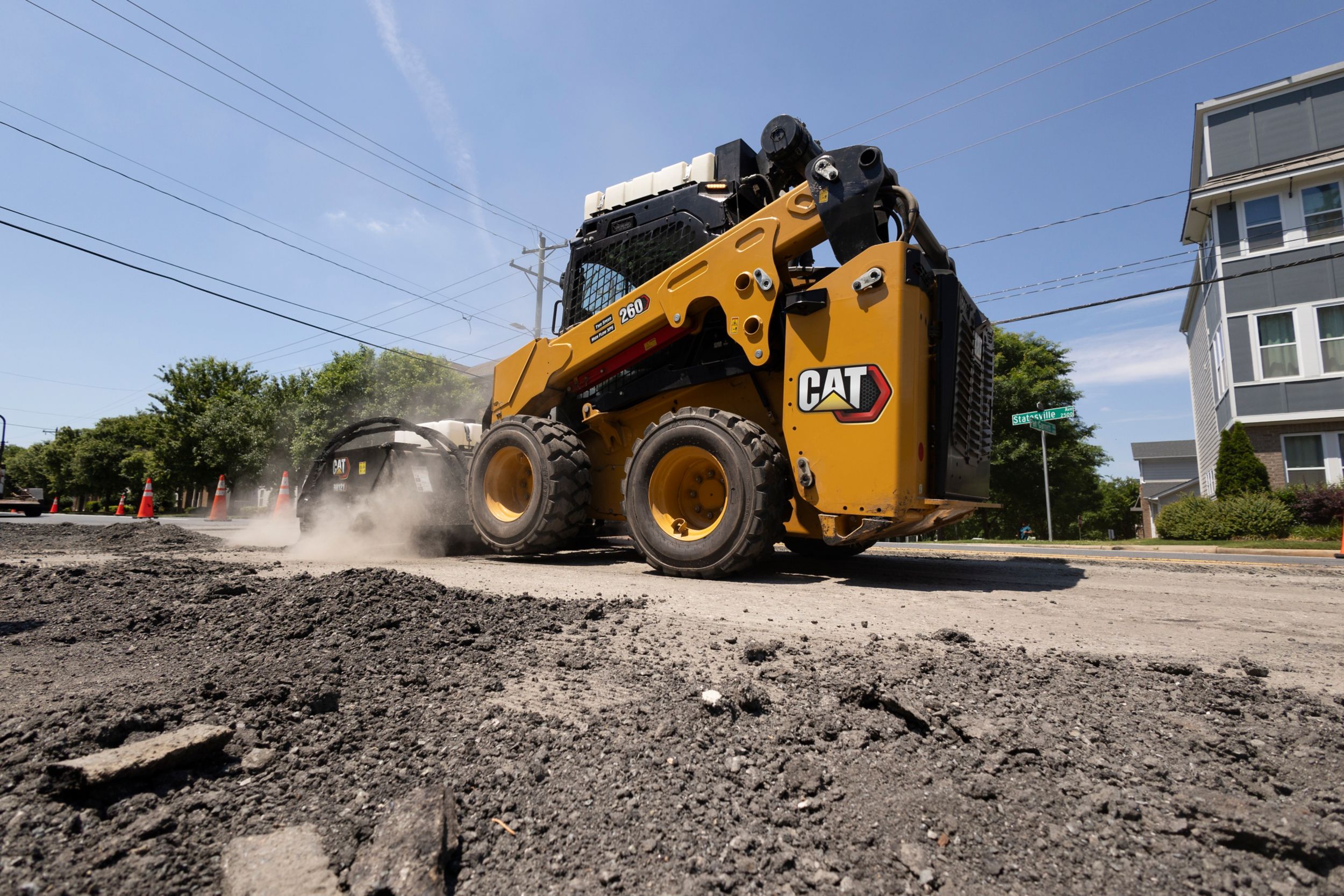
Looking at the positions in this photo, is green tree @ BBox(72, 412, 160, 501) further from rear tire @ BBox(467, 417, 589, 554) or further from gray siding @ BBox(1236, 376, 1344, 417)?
gray siding @ BBox(1236, 376, 1344, 417)

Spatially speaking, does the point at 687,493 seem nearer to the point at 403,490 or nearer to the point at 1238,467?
the point at 403,490

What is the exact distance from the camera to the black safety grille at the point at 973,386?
202 inches

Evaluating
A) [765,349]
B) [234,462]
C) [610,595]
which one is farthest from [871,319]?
[234,462]

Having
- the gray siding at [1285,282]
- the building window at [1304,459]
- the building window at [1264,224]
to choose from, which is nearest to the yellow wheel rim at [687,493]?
the gray siding at [1285,282]

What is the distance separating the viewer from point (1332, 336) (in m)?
17.0

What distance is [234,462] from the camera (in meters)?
36.2

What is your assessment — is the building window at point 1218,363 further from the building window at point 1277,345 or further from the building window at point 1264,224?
the building window at point 1264,224

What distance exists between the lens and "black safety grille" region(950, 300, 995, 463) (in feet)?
16.8

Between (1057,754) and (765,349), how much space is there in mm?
3934

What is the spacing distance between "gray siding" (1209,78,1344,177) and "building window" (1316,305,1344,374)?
4.17 m

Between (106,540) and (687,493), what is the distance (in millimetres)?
8229

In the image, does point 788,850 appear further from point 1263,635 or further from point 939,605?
point 1263,635

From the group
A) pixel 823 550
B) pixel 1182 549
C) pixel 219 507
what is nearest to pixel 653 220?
pixel 823 550

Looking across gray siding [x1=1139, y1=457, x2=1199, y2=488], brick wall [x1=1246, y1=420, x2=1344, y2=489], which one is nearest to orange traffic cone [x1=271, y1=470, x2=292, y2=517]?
brick wall [x1=1246, y1=420, x2=1344, y2=489]
